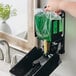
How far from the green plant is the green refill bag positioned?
0.34 meters

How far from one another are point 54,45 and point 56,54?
0.06m

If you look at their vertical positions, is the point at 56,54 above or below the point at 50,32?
below

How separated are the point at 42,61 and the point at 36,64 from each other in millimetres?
41

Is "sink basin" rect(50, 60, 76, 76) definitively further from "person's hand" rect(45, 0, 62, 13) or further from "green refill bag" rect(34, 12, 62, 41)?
"person's hand" rect(45, 0, 62, 13)

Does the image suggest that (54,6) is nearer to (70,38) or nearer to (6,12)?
(70,38)

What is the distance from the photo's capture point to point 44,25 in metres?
1.23

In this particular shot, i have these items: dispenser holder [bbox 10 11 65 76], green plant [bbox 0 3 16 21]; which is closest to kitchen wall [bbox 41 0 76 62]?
dispenser holder [bbox 10 11 65 76]

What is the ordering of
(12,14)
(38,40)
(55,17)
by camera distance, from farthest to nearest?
(12,14), (38,40), (55,17)

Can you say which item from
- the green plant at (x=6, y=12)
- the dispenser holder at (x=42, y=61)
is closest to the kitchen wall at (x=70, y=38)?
the dispenser holder at (x=42, y=61)

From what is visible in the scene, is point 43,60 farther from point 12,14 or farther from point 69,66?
point 12,14

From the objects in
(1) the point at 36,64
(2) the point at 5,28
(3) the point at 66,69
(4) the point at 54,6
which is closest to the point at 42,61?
(1) the point at 36,64

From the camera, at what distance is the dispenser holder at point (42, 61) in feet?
3.87

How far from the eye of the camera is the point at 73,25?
1.19m

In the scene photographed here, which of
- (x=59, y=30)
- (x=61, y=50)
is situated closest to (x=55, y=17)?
(x=59, y=30)
